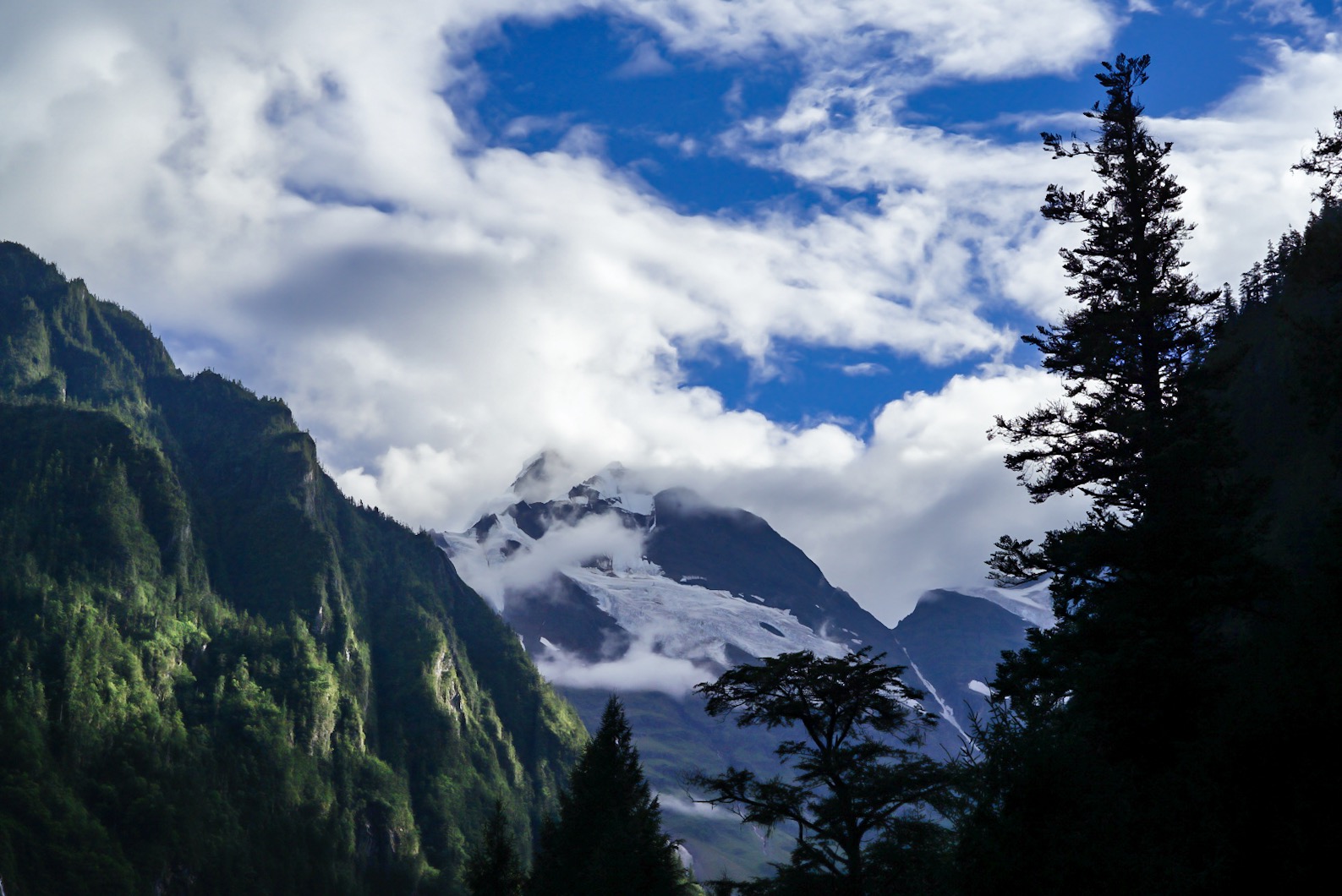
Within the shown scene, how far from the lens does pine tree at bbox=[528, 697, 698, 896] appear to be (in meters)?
51.3

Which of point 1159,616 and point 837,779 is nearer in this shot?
point 1159,616

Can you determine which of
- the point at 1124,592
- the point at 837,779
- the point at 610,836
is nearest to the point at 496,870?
the point at 610,836

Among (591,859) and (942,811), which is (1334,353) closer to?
(942,811)

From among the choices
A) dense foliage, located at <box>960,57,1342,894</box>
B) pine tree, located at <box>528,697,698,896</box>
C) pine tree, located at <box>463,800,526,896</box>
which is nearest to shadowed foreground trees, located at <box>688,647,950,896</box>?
dense foliage, located at <box>960,57,1342,894</box>

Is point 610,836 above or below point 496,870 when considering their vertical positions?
above

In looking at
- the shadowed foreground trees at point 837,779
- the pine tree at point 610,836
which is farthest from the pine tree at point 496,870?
the shadowed foreground trees at point 837,779

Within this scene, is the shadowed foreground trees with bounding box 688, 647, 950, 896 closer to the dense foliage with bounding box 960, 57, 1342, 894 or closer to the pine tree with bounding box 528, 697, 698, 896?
the dense foliage with bounding box 960, 57, 1342, 894

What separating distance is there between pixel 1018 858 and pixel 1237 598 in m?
12.0

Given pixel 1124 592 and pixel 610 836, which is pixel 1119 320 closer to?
pixel 1124 592

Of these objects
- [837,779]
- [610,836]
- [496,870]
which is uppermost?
[837,779]

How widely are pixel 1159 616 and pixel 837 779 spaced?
14.6 m

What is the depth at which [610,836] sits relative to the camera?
53.6m

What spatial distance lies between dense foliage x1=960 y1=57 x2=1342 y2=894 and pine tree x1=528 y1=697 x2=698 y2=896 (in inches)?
893

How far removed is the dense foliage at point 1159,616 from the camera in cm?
2205
